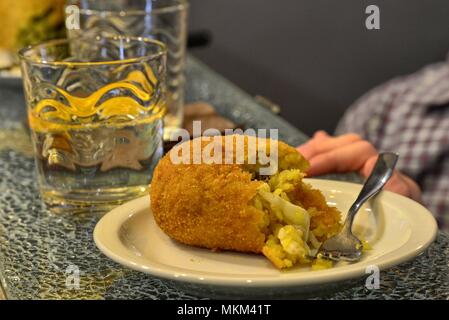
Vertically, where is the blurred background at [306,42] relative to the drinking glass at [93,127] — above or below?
below

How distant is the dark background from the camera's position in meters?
2.03

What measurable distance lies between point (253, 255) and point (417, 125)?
106cm

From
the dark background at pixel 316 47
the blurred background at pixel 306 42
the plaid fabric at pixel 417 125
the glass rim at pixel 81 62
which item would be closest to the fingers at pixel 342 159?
the glass rim at pixel 81 62

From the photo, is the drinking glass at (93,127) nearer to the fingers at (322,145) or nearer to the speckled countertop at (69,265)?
the speckled countertop at (69,265)

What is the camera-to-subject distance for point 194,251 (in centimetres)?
75

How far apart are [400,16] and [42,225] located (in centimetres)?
141

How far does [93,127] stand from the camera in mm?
908

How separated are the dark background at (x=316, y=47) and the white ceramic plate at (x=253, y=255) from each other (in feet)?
4.16

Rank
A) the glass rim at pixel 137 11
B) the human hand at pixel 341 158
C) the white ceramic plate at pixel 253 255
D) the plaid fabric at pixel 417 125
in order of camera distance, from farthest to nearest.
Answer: the plaid fabric at pixel 417 125 → the glass rim at pixel 137 11 → the human hand at pixel 341 158 → the white ceramic plate at pixel 253 255

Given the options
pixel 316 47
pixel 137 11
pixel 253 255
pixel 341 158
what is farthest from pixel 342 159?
pixel 316 47

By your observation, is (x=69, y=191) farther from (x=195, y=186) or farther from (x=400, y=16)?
(x=400, y=16)

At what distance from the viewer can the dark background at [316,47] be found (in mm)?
2027

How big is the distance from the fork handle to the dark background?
1.19 m

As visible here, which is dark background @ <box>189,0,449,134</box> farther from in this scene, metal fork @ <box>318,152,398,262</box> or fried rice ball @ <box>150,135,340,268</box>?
fried rice ball @ <box>150,135,340,268</box>
